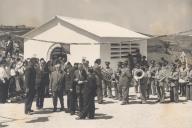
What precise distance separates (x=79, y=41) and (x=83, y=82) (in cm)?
951

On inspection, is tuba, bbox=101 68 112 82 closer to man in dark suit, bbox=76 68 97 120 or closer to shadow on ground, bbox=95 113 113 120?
shadow on ground, bbox=95 113 113 120

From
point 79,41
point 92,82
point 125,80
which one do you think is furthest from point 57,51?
point 92,82

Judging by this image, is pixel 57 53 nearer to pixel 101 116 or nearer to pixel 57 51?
pixel 57 51

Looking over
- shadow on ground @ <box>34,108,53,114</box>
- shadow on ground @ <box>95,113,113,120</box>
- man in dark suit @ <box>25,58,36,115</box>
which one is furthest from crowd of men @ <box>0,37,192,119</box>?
shadow on ground @ <box>95,113,113,120</box>

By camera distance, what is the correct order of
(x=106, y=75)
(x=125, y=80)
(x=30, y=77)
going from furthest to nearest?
(x=106, y=75) < (x=125, y=80) < (x=30, y=77)

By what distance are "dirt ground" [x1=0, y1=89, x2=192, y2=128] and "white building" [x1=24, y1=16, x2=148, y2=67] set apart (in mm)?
6505

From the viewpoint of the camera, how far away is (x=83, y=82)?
1288 centimetres

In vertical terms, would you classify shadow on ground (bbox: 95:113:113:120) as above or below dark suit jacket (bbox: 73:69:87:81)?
below

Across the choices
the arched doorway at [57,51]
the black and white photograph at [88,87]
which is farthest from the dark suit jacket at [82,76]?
the arched doorway at [57,51]

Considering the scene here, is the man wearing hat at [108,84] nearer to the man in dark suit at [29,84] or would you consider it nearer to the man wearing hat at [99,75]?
the man wearing hat at [99,75]

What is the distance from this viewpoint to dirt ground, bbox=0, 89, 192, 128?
11.5 metres

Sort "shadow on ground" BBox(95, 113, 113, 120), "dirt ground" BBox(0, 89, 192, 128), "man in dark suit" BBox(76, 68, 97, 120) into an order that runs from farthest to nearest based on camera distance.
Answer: "shadow on ground" BBox(95, 113, 113, 120)
"man in dark suit" BBox(76, 68, 97, 120)
"dirt ground" BBox(0, 89, 192, 128)

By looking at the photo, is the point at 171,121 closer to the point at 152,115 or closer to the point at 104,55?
the point at 152,115

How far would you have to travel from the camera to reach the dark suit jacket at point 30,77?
1337 centimetres
